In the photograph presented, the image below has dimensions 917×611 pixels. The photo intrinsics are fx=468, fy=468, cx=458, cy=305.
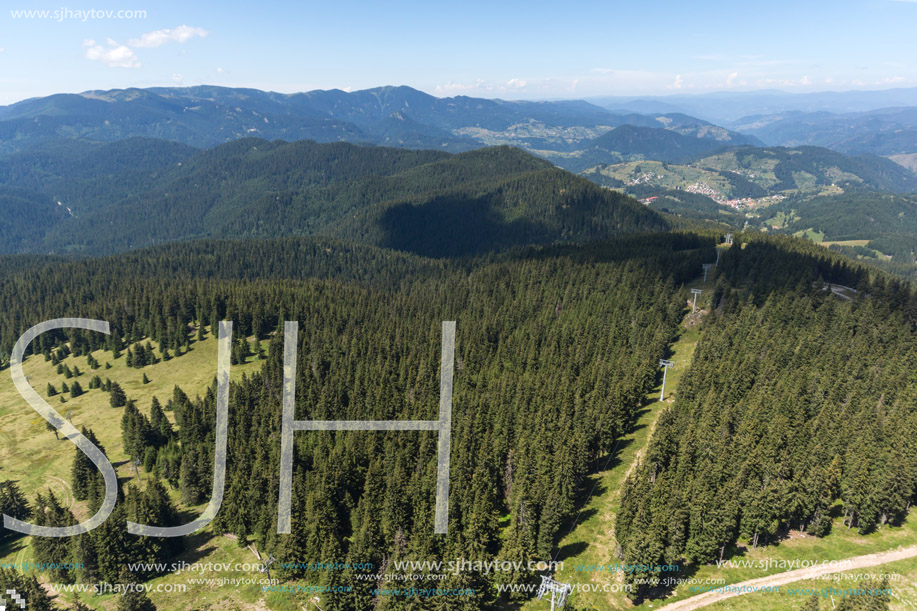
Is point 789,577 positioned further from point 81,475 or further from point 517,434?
point 81,475

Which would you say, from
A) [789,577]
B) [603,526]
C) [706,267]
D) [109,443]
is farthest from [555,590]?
[706,267]

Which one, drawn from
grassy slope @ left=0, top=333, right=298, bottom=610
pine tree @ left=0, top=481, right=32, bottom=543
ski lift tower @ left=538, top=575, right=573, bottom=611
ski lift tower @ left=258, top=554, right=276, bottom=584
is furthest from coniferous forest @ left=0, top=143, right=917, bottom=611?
ski lift tower @ left=538, top=575, right=573, bottom=611

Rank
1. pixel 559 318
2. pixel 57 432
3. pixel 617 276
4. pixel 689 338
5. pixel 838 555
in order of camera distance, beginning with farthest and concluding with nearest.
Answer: pixel 617 276
pixel 559 318
pixel 689 338
pixel 57 432
pixel 838 555

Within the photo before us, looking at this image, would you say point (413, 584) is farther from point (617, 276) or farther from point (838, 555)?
point (617, 276)

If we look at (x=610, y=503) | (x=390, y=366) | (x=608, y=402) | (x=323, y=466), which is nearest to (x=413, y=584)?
(x=323, y=466)

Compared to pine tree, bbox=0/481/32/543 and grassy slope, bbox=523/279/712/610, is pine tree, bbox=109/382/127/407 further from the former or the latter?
grassy slope, bbox=523/279/712/610

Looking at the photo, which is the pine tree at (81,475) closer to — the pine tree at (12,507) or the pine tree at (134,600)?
the pine tree at (12,507)
